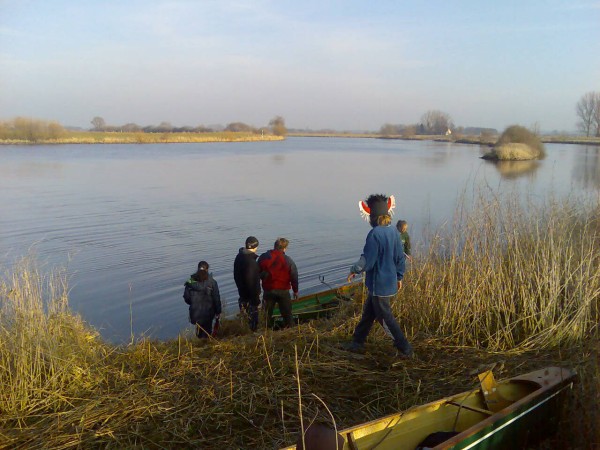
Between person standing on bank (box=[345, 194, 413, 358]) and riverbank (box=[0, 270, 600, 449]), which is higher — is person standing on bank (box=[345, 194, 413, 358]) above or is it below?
above

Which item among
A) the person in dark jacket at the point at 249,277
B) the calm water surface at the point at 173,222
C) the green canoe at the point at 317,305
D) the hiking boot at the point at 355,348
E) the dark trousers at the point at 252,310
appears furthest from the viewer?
the calm water surface at the point at 173,222

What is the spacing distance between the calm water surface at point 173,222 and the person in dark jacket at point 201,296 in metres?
1.38

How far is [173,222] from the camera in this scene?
1903 centimetres

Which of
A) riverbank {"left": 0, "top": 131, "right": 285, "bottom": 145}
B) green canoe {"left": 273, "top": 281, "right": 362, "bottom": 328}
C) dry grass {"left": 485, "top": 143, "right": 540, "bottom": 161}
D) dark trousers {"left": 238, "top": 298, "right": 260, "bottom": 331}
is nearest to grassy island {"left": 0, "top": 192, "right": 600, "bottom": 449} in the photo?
dark trousers {"left": 238, "top": 298, "right": 260, "bottom": 331}

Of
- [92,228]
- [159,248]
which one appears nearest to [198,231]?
[159,248]

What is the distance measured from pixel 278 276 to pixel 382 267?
286 cm

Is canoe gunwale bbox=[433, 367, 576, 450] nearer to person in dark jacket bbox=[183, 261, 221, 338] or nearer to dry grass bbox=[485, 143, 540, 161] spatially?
person in dark jacket bbox=[183, 261, 221, 338]

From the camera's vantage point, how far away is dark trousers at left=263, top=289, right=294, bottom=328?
26.0 feet

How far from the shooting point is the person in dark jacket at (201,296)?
7293 mm

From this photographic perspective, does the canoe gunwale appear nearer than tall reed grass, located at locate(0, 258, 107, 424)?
Yes

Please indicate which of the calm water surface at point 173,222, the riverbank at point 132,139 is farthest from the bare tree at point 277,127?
the calm water surface at point 173,222

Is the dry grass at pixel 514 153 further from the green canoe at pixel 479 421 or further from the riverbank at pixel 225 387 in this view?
the green canoe at pixel 479 421

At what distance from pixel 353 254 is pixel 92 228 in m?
9.02

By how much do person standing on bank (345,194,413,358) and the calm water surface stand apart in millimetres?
3297
